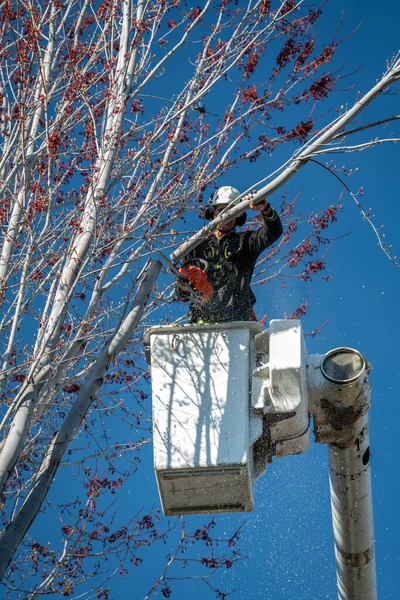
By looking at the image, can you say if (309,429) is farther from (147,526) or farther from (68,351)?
(147,526)

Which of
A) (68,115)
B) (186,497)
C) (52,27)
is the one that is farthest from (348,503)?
(52,27)

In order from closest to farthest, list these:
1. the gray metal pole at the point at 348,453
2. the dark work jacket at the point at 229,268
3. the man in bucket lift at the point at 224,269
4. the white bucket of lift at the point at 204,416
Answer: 1. the white bucket of lift at the point at 204,416
2. the gray metal pole at the point at 348,453
3. the man in bucket lift at the point at 224,269
4. the dark work jacket at the point at 229,268

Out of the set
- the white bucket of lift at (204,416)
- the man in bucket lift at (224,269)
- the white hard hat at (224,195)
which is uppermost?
the white hard hat at (224,195)

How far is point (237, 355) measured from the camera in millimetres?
5969

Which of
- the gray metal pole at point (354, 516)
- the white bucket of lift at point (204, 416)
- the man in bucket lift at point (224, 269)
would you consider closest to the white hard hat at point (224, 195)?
the man in bucket lift at point (224, 269)

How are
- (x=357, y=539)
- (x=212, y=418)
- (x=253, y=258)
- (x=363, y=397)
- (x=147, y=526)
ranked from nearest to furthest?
(x=212, y=418) → (x=363, y=397) → (x=253, y=258) → (x=357, y=539) → (x=147, y=526)

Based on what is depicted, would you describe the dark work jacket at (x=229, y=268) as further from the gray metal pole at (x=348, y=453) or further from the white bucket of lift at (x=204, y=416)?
the gray metal pole at (x=348, y=453)

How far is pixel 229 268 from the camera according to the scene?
268 inches

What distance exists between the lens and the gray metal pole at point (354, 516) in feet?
22.5

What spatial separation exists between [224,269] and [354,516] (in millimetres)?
2136

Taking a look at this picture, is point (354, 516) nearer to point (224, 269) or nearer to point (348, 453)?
point (348, 453)

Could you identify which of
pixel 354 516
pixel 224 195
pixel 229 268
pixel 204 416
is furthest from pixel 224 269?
pixel 354 516

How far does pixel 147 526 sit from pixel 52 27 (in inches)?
174

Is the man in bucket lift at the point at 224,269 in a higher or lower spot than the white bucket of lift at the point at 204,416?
higher
